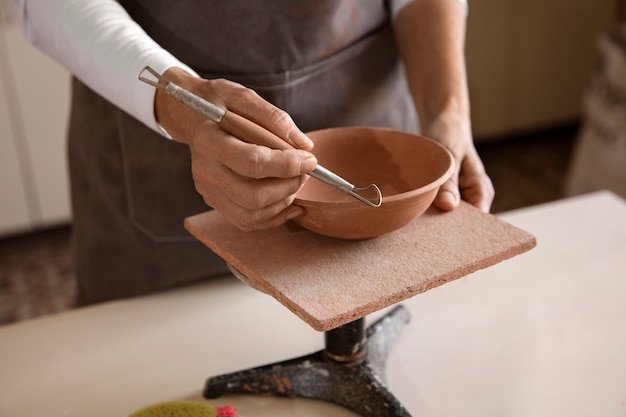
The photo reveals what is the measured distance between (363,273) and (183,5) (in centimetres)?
51

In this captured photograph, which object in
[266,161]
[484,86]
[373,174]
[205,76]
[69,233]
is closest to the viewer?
[266,161]

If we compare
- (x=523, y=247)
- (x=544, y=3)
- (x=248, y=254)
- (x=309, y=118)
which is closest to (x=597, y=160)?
(x=544, y=3)

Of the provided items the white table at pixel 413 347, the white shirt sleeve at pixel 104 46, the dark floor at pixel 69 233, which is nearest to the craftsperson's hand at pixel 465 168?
the white table at pixel 413 347

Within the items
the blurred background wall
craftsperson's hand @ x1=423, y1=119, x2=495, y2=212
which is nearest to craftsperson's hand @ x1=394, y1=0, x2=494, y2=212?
craftsperson's hand @ x1=423, y1=119, x2=495, y2=212

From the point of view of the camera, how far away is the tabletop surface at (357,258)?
0.73 meters

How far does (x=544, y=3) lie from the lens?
3.07 m

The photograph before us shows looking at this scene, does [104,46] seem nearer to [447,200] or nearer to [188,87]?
[188,87]

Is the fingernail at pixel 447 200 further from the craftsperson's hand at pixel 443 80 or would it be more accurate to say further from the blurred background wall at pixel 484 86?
the blurred background wall at pixel 484 86

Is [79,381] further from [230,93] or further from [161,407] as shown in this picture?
[230,93]

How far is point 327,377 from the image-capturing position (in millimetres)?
882

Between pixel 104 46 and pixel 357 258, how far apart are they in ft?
1.40

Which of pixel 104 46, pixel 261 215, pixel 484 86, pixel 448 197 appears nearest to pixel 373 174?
pixel 448 197

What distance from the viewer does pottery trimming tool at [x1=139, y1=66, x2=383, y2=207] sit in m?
0.74

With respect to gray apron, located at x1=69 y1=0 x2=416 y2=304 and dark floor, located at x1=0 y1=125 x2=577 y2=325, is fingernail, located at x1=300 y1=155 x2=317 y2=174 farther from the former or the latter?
dark floor, located at x1=0 y1=125 x2=577 y2=325
